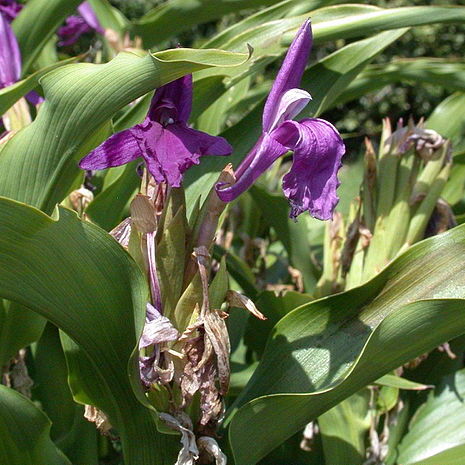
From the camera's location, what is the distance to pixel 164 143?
2.66ft

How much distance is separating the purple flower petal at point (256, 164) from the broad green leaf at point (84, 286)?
0.13 m

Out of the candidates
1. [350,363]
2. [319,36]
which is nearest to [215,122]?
[319,36]

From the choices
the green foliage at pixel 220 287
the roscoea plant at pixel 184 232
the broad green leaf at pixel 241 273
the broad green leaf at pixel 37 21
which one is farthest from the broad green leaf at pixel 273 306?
the broad green leaf at pixel 37 21

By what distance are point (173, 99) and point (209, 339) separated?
0.25 m

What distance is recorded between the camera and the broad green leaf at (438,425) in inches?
50.4

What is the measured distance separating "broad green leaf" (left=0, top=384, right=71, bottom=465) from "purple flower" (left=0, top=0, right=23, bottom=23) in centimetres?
81

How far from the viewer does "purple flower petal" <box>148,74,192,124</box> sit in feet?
2.74

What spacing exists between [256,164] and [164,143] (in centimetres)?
10

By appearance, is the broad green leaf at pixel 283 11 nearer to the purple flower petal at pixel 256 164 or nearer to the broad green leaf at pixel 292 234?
the broad green leaf at pixel 292 234

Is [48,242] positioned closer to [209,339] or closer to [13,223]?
[13,223]

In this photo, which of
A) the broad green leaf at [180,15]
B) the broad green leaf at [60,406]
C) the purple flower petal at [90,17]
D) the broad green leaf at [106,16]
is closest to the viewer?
the broad green leaf at [60,406]

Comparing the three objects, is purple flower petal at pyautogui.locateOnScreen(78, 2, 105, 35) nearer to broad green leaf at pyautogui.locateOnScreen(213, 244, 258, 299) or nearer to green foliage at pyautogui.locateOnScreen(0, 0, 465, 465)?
green foliage at pyautogui.locateOnScreen(0, 0, 465, 465)

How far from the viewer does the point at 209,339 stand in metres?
0.80

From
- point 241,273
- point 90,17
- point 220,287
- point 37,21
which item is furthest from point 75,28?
point 220,287
